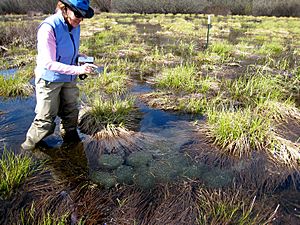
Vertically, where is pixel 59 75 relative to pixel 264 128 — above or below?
above

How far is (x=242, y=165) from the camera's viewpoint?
3.49 meters

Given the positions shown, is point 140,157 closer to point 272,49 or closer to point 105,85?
point 105,85

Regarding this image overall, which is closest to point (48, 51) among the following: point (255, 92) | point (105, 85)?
point (105, 85)

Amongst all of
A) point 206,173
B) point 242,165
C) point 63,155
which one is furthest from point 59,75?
point 242,165

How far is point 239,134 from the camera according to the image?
3.79m

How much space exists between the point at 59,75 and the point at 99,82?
119 inches

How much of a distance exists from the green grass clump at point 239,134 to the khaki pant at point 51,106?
7.05ft

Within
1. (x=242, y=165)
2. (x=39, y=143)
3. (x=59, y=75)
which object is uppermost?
(x=59, y=75)

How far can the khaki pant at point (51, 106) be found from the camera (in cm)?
319

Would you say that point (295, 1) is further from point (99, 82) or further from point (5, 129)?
point (5, 129)

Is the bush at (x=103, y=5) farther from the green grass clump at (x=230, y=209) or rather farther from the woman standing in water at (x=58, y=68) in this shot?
the green grass clump at (x=230, y=209)

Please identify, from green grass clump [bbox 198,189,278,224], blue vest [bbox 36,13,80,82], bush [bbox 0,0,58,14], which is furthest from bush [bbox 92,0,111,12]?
green grass clump [bbox 198,189,278,224]

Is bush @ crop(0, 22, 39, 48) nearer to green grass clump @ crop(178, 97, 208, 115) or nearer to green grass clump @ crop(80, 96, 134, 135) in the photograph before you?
green grass clump @ crop(80, 96, 134, 135)

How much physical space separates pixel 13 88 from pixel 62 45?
305 centimetres
